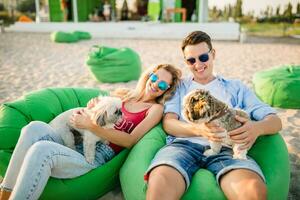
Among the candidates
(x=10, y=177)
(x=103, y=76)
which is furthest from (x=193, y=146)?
(x=103, y=76)

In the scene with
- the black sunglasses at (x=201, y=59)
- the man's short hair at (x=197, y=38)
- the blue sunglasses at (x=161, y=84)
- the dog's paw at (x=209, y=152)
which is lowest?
the dog's paw at (x=209, y=152)

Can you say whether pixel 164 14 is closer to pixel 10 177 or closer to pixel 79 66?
pixel 79 66

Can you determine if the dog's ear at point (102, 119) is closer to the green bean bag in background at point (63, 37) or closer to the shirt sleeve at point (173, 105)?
the shirt sleeve at point (173, 105)

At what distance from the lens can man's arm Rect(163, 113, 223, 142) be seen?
2449 millimetres

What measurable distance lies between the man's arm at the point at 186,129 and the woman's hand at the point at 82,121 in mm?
684

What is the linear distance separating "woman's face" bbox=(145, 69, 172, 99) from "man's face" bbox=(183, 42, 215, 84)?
0.86ft

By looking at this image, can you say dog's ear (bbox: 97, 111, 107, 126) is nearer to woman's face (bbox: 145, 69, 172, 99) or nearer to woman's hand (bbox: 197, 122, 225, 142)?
woman's face (bbox: 145, 69, 172, 99)

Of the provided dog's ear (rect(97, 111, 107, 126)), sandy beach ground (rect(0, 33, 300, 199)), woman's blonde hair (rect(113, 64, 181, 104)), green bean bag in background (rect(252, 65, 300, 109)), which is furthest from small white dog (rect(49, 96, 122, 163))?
green bean bag in background (rect(252, 65, 300, 109))

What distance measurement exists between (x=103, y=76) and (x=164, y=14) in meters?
12.1

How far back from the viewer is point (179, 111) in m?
3.04

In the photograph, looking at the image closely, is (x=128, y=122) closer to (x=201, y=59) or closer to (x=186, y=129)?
(x=186, y=129)

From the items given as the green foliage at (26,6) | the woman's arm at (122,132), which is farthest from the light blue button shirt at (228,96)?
the green foliage at (26,6)

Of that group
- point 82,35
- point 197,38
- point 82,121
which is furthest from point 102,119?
point 82,35

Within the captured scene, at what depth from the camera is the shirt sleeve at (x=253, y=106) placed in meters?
2.78
